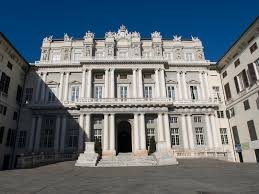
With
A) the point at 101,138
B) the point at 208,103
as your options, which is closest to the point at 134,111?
the point at 101,138

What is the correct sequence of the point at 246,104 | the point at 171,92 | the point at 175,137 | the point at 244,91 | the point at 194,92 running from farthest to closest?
the point at 194,92 < the point at 171,92 < the point at 175,137 < the point at 244,91 < the point at 246,104

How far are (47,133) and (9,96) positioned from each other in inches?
312

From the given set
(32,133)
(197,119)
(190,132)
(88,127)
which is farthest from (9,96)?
(197,119)

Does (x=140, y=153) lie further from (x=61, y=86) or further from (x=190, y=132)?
(x=61, y=86)

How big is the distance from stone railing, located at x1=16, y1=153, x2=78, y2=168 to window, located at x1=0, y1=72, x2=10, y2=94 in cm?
1060

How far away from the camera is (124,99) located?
108ft

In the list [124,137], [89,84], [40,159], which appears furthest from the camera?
[124,137]

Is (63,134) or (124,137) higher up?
(63,134)

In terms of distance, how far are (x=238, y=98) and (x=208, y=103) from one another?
4635mm

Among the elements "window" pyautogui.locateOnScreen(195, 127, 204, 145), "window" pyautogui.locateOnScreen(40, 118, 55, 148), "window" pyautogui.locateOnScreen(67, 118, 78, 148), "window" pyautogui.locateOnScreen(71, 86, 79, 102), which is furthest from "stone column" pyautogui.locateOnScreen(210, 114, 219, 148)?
"window" pyautogui.locateOnScreen(40, 118, 55, 148)

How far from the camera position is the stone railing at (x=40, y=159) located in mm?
21875

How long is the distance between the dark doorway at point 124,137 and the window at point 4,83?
18243 mm

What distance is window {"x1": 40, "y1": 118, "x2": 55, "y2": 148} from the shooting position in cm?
3209

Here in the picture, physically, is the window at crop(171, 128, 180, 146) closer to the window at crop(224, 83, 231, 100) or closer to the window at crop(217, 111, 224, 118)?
the window at crop(217, 111, 224, 118)
